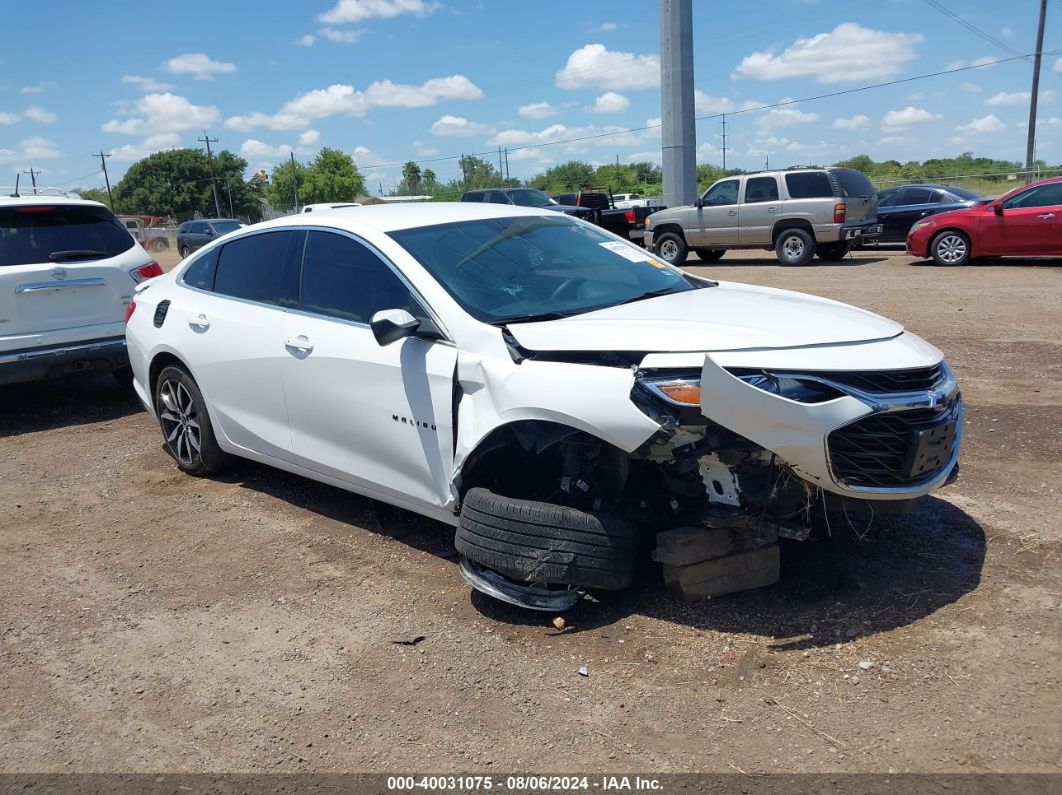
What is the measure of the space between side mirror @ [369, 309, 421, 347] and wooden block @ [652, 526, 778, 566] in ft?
4.68

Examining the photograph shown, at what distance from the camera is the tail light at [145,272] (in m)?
7.95

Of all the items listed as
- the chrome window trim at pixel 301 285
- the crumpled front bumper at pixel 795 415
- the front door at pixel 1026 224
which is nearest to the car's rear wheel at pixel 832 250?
the front door at pixel 1026 224

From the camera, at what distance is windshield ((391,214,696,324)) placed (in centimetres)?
421

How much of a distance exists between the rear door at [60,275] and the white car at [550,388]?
2.93 m

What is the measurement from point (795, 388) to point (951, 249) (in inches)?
579

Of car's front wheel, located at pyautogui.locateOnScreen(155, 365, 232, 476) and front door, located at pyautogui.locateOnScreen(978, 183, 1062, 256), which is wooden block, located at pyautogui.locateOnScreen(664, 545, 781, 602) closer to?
car's front wheel, located at pyautogui.locateOnScreen(155, 365, 232, 476)

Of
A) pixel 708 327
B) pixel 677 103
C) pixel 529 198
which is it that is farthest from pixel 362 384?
pixel 677 103

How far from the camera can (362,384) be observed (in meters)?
4.40

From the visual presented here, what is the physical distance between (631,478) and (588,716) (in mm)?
1145

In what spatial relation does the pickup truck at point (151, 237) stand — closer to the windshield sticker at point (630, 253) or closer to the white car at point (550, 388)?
the white car at point (550, 388)

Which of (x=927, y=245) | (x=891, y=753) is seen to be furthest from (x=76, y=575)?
(x=927, y=245)

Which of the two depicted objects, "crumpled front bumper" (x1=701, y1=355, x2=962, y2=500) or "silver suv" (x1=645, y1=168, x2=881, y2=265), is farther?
"silver suv" (x1=645, y1=168, x2=881, y2=265)

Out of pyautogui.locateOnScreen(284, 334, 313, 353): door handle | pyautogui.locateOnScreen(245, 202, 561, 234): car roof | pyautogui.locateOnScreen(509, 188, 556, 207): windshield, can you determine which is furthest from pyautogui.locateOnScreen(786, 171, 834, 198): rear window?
pyautogui.locateOnScreen(284, 334, 313, 353): door handle

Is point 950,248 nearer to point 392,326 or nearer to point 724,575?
point 724,575
